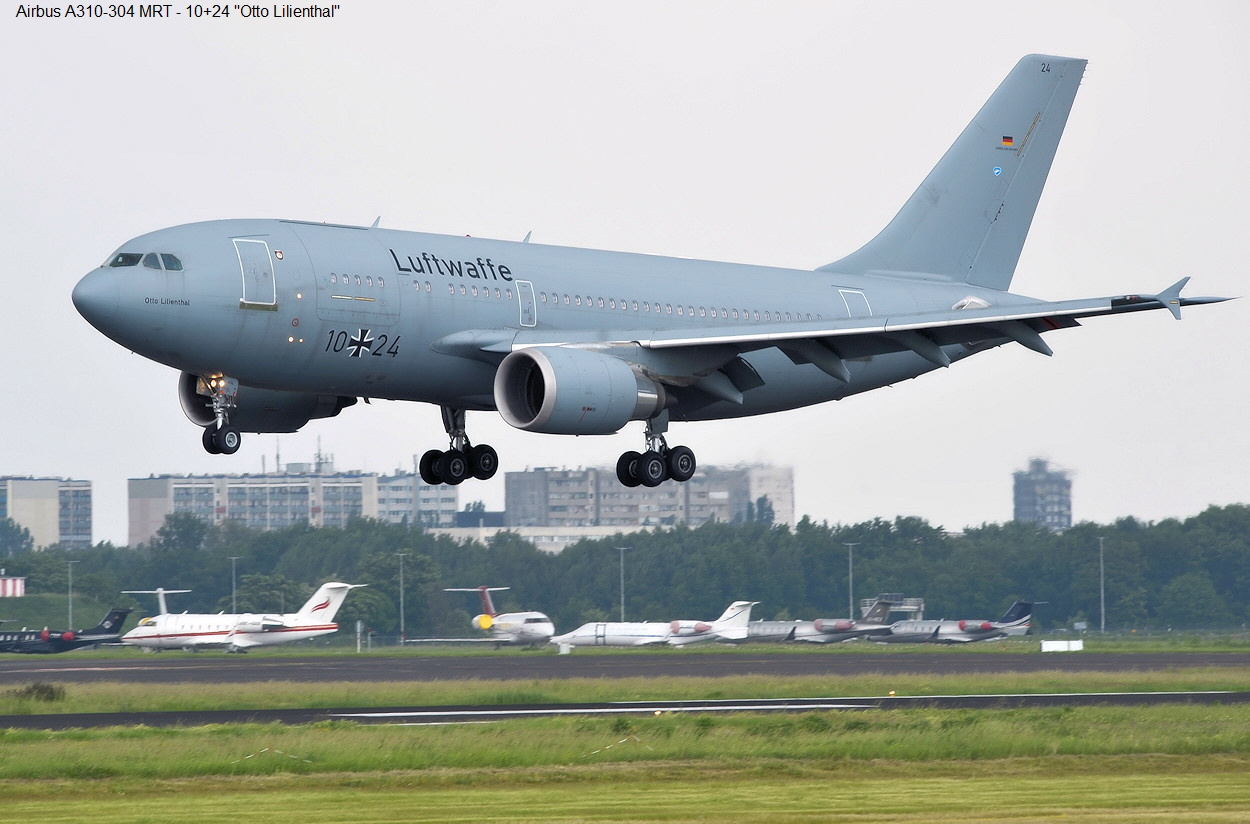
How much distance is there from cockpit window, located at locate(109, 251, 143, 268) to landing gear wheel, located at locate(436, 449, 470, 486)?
9738mm

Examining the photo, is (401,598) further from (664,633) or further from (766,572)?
(766,572)

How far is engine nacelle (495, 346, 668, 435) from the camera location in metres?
34.9

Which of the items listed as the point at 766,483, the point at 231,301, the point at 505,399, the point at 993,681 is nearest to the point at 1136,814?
the point at 505,399

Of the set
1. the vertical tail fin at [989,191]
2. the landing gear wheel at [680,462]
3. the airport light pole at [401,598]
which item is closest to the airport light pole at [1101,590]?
the airport light pole at [401,598]

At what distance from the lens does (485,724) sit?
4153cm

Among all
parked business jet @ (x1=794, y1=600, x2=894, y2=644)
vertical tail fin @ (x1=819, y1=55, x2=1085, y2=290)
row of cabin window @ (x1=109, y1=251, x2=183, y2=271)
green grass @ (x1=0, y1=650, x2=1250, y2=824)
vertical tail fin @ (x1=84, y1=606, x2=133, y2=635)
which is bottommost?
parked business jet @ (x1=794, y1=600, x2=894, y2=644)

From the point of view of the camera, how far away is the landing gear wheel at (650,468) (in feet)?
127

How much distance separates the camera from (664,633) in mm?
100375

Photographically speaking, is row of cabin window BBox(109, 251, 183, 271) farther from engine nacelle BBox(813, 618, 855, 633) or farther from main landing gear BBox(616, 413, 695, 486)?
engine nacelle BBox(813, 618, 855, 633)

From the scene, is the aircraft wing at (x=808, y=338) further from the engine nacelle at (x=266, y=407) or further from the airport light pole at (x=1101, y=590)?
the airport light pole at (x=1101, y=590)

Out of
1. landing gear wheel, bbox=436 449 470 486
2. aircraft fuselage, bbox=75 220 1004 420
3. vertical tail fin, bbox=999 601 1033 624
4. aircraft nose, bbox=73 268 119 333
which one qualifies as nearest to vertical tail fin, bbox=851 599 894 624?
vertical tail fin, bbox=999 601 1033 624

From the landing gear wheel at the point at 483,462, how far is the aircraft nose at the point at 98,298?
10362mm

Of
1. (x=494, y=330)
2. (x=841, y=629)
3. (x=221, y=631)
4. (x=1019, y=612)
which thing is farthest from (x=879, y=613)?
(x=494, y=330)

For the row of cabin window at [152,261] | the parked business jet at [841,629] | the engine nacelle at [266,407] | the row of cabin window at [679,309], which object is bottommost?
the parked business jet at [841,629]
